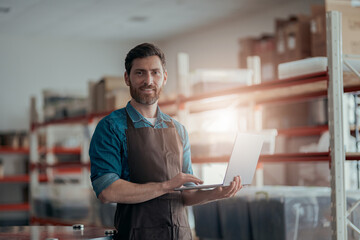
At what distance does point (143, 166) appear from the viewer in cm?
214

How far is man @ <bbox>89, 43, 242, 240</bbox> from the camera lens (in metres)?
2.05

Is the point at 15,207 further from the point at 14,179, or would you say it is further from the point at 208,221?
the point at 208,221

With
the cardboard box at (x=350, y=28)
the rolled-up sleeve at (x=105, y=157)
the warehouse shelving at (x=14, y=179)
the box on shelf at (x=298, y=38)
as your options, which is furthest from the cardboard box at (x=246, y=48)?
the rolled-up sleeve at (x=105, y=157)

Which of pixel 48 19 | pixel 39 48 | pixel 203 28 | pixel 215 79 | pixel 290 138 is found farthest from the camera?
pixel 39 48

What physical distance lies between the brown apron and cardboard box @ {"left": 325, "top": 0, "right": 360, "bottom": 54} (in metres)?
1.64

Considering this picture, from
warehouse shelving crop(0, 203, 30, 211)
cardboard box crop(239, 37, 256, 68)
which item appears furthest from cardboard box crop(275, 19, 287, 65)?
warehouse shelving crop(0, 203, 30, 211)

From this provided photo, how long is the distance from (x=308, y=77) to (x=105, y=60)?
780 centimetres

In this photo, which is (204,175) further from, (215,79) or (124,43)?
(124,43)

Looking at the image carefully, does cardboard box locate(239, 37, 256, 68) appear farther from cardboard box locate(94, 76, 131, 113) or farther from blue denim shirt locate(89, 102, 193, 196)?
blue denim shirt locate(89, 102, 193, 196)

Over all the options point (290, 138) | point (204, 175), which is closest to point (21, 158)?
point (290, 138)

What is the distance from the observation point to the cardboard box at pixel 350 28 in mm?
3324

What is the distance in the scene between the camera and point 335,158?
2.90 m

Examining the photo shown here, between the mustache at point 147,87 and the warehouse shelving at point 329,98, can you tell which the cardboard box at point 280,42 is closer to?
the warehouse shelving at point 329,98

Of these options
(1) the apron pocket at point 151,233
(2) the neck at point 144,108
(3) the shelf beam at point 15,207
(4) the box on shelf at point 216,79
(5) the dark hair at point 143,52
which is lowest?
(3) the shelf beam at point 15,207
